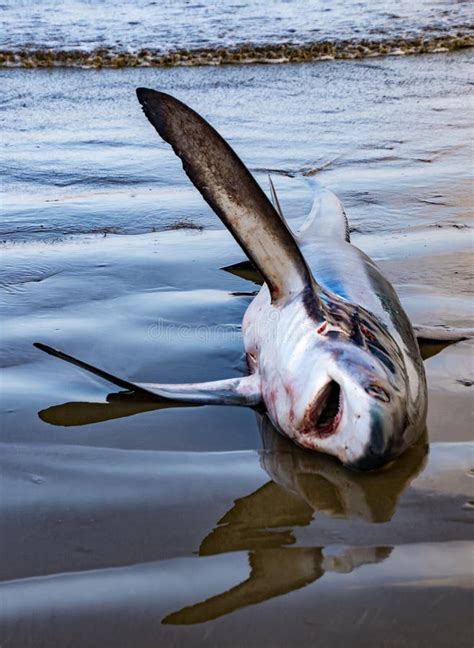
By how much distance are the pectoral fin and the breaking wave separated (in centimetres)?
845

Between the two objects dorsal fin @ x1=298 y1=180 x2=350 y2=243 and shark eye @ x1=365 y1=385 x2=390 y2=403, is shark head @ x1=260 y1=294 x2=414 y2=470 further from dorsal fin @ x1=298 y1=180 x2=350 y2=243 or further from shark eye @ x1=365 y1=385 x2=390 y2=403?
dorsal fin @ x1=298 y1=180 x2=350 y2=243

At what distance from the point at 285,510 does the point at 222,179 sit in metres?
1.00

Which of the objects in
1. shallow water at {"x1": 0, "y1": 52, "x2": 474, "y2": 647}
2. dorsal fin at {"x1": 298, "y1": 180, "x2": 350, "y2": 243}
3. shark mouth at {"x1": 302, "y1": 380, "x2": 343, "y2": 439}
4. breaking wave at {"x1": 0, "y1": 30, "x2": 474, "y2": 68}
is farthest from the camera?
breaking wave at {"x1": 0, "y1": 30, "x2": 474, "y2": 68}

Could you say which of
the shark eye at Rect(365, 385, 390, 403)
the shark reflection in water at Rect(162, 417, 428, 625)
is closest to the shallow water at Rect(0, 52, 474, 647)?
the shark reflection in water at Rect(162, 417, 428, 625)

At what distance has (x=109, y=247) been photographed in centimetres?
448

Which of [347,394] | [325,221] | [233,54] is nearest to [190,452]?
[347,394]

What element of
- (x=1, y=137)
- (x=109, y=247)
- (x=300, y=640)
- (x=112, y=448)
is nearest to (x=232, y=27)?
(x=1, y=137)

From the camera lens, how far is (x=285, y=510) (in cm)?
230

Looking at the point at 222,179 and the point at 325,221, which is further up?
the point at 222,179

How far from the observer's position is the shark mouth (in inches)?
96.0

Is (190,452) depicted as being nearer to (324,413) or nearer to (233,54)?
(324,413)

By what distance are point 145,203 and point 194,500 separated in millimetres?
3142

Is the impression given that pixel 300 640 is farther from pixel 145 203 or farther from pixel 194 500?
Result: pixel 145 203

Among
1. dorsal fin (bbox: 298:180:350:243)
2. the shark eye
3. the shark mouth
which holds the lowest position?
the shark mouth
